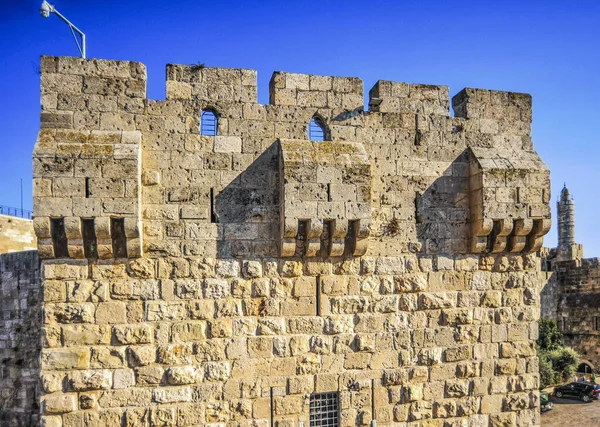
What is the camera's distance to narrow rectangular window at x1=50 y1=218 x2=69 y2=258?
5164 mm

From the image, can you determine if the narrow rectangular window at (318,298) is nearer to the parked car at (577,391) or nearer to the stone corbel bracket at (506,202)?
the stone corbel bracket at (506,202)

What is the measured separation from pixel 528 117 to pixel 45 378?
7148mm

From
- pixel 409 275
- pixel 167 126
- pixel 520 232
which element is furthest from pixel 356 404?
pixel 167 126

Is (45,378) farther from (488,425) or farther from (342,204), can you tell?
(488,425)

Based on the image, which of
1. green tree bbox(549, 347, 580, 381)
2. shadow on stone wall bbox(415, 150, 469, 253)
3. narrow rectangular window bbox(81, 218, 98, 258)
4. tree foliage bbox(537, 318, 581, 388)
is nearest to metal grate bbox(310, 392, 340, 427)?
shadow on stone wall bbox(415, 150, 469, 253)

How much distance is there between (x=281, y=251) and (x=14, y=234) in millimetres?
15244

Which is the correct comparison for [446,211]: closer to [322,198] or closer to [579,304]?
[322,198]

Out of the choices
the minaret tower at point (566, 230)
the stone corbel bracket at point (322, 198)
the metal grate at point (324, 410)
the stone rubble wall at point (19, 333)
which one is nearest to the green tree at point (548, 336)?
the minaret tower at point (566, 230)

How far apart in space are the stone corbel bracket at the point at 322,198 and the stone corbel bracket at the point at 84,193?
1709 mm

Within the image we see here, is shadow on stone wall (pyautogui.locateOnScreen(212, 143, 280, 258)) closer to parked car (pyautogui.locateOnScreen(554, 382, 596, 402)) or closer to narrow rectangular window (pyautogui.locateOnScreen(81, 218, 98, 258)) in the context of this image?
narrow rectangular window (pyautogui.locateOnScreen(81, 218, 98, 258))

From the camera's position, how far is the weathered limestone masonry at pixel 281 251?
527 cm

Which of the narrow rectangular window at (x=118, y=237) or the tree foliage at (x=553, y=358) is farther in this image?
the tree foliage at (x=553, y=358)

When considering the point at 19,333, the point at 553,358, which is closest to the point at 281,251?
the point at 19,333

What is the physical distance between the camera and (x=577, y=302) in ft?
78.6
